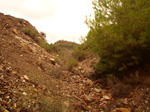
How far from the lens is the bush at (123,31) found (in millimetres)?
3199

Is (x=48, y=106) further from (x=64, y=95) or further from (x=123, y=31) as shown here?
(x=123, y=31)

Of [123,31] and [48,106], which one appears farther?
[123,31]

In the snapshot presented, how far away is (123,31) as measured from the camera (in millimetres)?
3389

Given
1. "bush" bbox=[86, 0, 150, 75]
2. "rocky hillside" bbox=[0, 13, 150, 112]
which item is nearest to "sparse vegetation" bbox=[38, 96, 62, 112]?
"rocky hillside" bbox=[0, 13, 150, 112]

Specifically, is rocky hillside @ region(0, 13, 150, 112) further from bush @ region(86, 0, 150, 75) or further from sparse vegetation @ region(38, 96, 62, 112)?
bush @ region(86, 0, 150, 75)

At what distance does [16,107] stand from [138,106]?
2.61 m

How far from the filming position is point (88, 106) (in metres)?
3.12

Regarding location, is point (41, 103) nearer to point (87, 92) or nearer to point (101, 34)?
point (87, 92)

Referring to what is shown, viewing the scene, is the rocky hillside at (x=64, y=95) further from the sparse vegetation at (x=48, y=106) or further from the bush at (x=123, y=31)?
the bush at (x=123, y=31)

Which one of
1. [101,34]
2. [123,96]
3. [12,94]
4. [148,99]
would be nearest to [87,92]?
[123,96]

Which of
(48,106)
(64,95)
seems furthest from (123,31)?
(48,106)

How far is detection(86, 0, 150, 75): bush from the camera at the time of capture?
3199mm

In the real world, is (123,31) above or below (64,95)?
above

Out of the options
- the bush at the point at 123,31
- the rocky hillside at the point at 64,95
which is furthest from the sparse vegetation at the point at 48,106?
the bush at the point at 123,31
